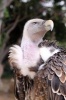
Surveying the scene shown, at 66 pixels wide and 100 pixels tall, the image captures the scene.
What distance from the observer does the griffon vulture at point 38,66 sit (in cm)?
369

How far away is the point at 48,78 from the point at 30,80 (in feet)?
0.62

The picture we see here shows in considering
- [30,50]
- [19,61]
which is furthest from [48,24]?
[19,61]

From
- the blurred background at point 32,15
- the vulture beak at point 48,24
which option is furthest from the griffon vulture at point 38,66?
the blurred background at point 32,15

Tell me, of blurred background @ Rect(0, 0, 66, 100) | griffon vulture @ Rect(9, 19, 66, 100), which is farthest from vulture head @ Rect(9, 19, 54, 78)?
blurred background @ Rect(0, 0, 66, 100)

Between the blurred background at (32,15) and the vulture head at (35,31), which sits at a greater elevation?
the blurred background at (32,15)

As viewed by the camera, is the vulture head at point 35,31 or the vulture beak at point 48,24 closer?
the vulture beak at point 48,24

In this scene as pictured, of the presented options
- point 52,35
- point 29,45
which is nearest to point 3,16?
point 52,35

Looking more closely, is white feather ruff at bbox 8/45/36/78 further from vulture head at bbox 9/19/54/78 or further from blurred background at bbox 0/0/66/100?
blurred background at bbox 0/0/66/100

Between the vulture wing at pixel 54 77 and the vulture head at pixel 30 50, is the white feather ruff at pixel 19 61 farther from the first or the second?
the vulture wing at pixel 54 77

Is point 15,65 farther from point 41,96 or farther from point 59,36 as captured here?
point 59,36

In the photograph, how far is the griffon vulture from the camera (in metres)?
3.69

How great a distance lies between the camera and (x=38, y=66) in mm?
3785

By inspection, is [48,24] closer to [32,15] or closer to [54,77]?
[54,77]

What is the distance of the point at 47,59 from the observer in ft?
12.4
